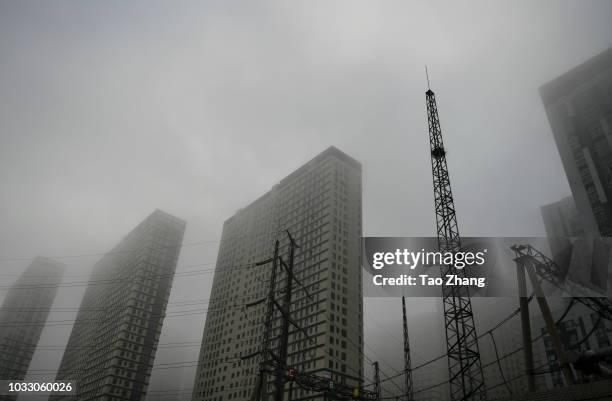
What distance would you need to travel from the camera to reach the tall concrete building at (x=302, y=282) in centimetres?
8369

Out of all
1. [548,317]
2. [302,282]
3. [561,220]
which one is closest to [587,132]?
[561,220]

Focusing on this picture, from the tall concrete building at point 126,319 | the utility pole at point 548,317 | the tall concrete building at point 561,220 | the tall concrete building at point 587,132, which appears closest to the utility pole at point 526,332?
the utility pole at point 548,317

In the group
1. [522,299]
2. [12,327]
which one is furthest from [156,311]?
[522,299]

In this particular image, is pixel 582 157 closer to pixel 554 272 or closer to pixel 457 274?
pixel 457 274

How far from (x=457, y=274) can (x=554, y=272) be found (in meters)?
10.1

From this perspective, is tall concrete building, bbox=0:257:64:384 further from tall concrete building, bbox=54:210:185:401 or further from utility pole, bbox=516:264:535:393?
utility pole, bbox=516:264:535:393

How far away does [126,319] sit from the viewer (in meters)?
115

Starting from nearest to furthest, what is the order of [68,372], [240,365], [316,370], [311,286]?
[316,370] → [311,286] → [240,365] → [68,372]

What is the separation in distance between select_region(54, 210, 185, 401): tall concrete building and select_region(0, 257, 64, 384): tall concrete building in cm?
2047

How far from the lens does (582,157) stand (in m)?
80.0

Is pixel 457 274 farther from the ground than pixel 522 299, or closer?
farther from the ground

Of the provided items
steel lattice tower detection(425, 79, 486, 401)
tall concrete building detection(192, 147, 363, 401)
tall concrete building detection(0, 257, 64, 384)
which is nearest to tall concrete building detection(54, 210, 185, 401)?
tall concrete building detection(192, 147, 363, 401)

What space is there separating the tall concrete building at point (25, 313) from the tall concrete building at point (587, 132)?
587 ft

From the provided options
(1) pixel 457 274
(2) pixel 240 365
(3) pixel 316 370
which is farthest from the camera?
(2) pixel 240 365
